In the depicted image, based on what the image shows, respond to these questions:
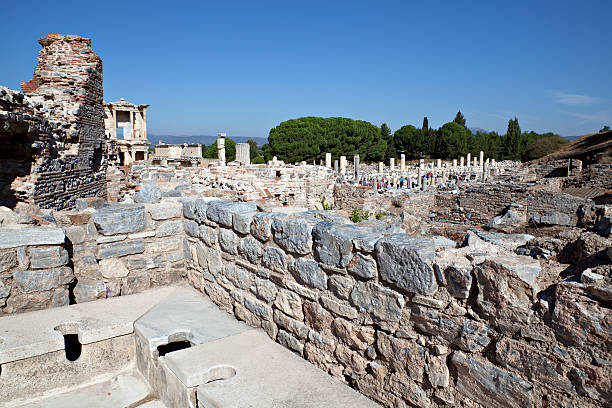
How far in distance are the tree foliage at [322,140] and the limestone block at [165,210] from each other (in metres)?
45.1

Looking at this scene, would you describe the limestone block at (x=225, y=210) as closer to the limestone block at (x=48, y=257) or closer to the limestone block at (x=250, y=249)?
the limestone block at (x=250, y=249)

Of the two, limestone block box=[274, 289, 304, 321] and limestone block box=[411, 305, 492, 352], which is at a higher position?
limestone block box=[411, 305, 492, 352]

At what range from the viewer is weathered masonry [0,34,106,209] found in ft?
29.6

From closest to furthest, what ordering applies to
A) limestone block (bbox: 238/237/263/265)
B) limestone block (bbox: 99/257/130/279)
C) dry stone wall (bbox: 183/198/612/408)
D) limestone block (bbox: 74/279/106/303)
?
dry stone wall (bbox: 183/198/612/408)
limestone block (bbox: 238/237/263/265)
limestone block (bbox: 74/279/106/303)
limestone block (bbox: 99/257/130/279)

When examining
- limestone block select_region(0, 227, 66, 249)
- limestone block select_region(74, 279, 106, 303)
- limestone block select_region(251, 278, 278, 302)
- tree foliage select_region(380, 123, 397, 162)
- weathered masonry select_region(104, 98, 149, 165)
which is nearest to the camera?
limestone block select_region(251, 278, 278, 302)

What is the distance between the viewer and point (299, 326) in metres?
2.95

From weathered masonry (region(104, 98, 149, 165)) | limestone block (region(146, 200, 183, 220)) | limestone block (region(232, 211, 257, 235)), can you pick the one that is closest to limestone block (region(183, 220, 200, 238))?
limestone block (region(146, 200, 183, 220))

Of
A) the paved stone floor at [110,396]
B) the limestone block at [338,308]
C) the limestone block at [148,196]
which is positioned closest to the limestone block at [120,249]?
the limestone block at [148,196]

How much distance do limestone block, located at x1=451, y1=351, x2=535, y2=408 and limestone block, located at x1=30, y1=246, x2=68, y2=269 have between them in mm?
3495

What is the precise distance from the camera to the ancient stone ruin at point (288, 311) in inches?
68.3

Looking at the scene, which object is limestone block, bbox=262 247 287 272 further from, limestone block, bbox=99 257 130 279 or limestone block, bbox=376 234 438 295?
limestone block, bbox=99 257 130 279

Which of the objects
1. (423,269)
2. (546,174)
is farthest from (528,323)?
(546,174)

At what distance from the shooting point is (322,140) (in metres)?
50.9

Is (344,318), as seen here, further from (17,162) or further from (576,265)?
(17,162)
